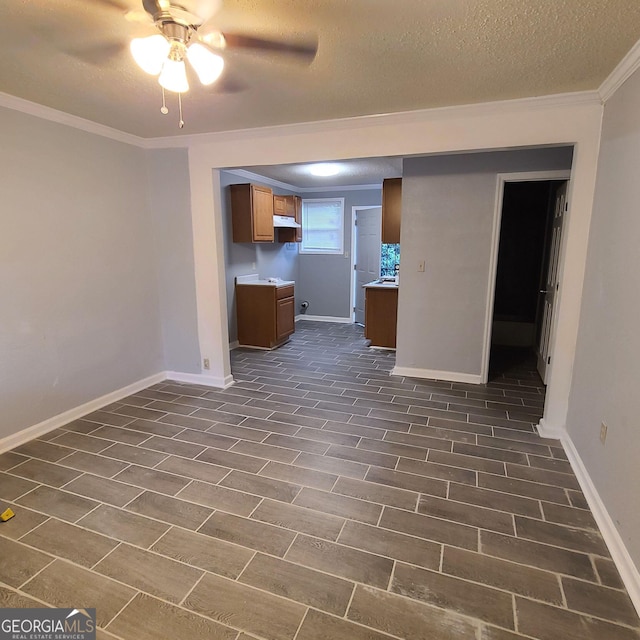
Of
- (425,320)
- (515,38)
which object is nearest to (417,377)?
(425,320)

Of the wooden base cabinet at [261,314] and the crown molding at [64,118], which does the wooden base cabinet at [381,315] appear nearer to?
the wooden base cabinet at [261,314]

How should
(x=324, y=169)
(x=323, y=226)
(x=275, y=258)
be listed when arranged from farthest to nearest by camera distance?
1. (x=323, y=226)
2. (x=275, y=258)
3. (x=324, y=169)

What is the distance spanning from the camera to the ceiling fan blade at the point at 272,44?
6.14 ft

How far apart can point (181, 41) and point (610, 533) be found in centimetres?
303

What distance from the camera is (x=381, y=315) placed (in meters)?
5.15

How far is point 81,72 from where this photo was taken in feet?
7.35

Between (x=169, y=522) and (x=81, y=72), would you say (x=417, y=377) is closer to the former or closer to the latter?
(x=169, y=522)

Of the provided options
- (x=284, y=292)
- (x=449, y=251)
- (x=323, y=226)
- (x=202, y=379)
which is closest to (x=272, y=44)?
(x=449, y=251)

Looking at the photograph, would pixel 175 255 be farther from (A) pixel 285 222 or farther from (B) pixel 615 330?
(B) pixel 615 330

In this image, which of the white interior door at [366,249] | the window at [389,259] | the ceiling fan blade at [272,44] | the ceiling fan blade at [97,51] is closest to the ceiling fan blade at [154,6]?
the ceiling fan blade at [272,44]

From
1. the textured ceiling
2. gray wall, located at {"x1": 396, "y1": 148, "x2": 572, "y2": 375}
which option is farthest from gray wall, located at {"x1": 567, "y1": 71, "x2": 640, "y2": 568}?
gray wall, located at {"x1": 396, "y1": 148, "x2": 572, "y2": 375}

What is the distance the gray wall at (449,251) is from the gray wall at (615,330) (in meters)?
1.20

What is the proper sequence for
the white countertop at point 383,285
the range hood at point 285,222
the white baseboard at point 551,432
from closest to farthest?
the white baseboard at point 551,432 < the white countertop at point 383,285 < the range hood at point 285,222

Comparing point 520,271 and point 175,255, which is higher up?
point 175,255
